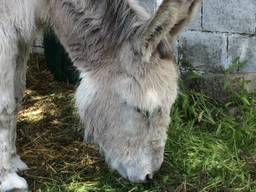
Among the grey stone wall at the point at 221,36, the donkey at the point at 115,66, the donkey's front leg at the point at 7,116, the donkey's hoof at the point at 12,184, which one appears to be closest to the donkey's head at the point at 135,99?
the donkey at the point at 115,66

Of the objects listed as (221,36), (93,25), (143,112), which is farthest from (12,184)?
(221,36)

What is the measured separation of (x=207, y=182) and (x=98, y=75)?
1.11 meters

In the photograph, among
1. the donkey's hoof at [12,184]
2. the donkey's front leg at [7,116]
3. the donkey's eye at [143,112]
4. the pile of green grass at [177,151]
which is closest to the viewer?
the donkey's eye at [143,112]

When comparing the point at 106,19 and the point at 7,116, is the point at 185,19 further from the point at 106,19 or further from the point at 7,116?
the point at 7,116

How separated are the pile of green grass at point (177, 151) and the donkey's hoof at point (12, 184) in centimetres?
13

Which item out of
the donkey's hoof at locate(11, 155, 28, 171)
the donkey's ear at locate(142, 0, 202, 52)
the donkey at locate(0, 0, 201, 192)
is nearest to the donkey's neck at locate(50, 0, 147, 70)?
the donkey at locate(0, 0, 201, 192)

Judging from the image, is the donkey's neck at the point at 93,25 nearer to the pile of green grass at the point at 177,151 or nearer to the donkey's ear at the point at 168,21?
the donkey's ear at the point at 168,21

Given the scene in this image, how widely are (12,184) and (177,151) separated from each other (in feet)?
4.26

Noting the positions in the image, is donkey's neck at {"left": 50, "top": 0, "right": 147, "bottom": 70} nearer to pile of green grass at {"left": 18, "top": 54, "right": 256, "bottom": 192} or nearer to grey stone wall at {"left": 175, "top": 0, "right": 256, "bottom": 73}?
pile of green grass at {"left": 18, "top": 54, "right": 256, "bottom": 192}

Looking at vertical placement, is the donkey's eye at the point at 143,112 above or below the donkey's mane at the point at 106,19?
below

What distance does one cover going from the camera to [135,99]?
338cm

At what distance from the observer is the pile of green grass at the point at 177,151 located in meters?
3.99

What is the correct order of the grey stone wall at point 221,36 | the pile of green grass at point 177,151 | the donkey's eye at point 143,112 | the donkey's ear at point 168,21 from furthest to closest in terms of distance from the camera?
the grey stone wall at point 221,36, the pile of green grass at point 177,151, the donkey's eye at point 143,112, the donkey's ear at point 168,21

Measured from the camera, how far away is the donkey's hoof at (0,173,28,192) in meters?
3.84
